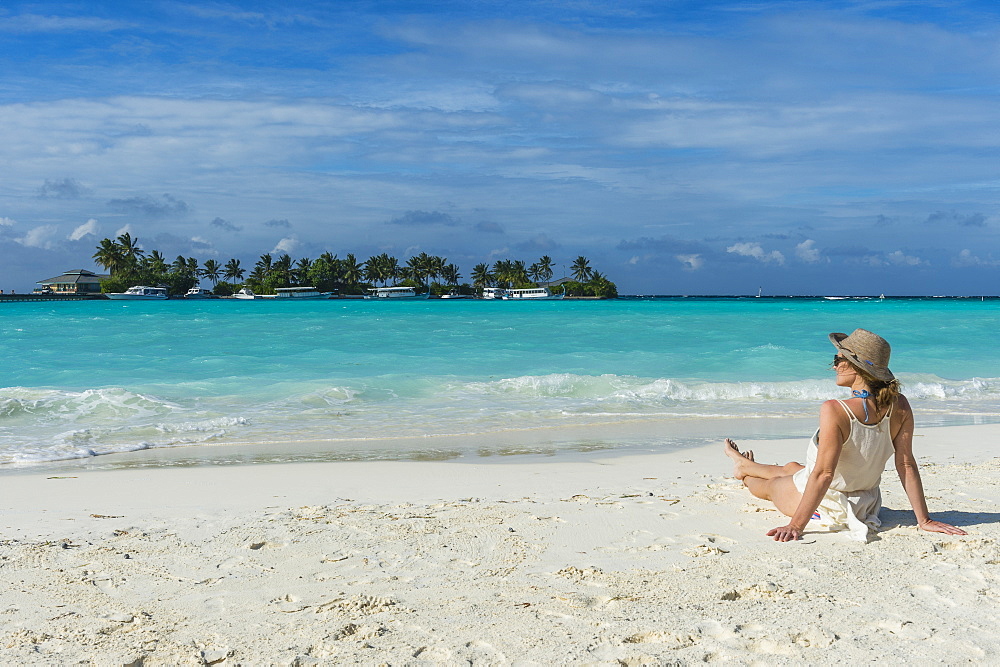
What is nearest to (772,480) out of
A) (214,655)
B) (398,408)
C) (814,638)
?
(814,638)

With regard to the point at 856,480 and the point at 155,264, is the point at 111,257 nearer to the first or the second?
the point at 155,264

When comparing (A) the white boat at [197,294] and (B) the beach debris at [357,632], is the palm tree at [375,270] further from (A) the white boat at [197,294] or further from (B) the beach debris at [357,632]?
(B) the beach debris at [357,632]

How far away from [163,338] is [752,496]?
27.1 metres

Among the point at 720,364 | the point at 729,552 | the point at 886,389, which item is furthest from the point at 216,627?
the point at 720,364

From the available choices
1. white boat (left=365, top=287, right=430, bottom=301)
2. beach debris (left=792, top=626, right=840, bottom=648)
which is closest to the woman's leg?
beach debris (left=792, top=626, right=840, bottom=648)

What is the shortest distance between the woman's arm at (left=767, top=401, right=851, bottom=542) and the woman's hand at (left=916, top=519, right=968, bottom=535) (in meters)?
0.72

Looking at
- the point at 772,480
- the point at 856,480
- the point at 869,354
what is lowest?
the point at 772,480

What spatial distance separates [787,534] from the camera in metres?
4.45

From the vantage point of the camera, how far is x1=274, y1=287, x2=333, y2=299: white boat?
136000 mm

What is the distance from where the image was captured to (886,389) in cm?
432

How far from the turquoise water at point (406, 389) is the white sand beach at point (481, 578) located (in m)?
3.04

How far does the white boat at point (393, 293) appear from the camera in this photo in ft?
470

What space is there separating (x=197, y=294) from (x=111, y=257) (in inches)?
642

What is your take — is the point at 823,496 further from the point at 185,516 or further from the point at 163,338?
the point at 163,338
